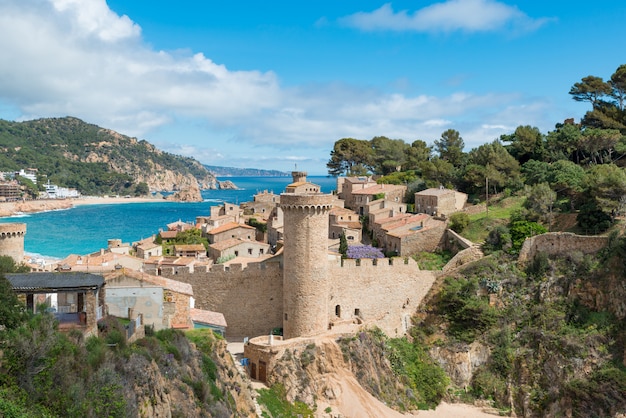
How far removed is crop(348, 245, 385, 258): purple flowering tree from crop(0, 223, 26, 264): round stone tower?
1664cm

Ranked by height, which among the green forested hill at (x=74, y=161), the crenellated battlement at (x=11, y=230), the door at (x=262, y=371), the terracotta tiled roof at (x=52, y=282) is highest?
the green forested hill at (x=74, y=161)

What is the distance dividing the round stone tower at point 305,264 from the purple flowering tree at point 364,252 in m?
9.57

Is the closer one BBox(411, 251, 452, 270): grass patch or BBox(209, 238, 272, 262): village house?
BBox(411, 251, 452, 270): grass patch

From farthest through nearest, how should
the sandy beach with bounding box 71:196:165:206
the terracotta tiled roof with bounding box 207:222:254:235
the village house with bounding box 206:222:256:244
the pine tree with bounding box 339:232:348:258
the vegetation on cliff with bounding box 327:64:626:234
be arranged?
the sandy beach with bounding box 71:196:165:206, the terracotta tiled roof with bounding box 207:222:254:235, the village house with bounding box 206:222:256:244, the pine tree with bounding box 339:232:348:258, the vegetation on cliff with bounding box 327:64:626:234

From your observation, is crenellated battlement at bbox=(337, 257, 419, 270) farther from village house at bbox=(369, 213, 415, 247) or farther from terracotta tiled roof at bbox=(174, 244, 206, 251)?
terracotta tiled roof at bbox=(174, 244, 206, 251)

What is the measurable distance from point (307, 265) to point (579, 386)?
12.0 m

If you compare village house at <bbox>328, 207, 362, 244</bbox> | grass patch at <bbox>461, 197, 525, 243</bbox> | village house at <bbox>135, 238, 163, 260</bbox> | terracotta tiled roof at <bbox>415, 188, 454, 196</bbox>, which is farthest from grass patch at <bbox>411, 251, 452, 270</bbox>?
village house at <bbox>135, 238, 163, 260</bbox>

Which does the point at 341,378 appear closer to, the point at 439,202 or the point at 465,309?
the point at 465,309

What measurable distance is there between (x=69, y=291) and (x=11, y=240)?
11122 mm

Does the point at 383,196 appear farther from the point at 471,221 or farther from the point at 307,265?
the point at 307,265

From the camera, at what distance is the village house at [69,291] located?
12547 mm

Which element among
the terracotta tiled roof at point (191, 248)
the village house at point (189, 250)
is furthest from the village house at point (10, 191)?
the village house at point (189, 250)

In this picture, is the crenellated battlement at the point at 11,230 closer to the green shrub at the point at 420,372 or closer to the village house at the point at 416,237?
the green shrub at the point at 420,372

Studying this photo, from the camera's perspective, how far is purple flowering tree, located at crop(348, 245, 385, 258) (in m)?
31.5
